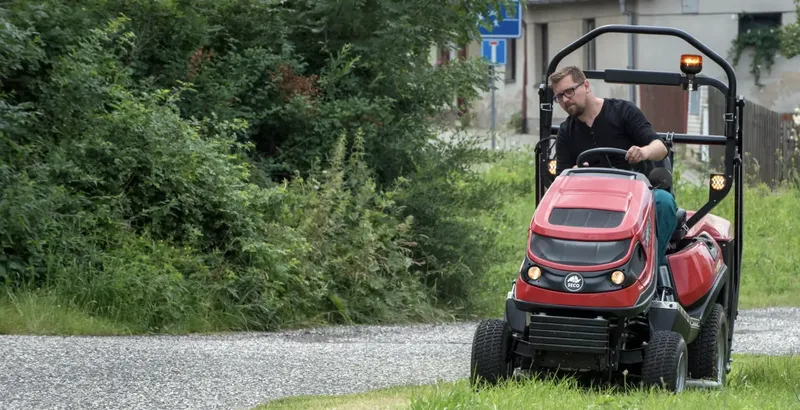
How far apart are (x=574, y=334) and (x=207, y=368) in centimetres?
268

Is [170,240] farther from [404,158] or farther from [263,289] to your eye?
[404,158]

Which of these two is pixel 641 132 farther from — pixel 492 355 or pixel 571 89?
pixel 492 355

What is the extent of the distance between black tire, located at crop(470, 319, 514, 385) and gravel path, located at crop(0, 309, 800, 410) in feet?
3.84

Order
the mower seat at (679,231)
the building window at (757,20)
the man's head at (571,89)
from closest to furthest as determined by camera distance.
Result: the man's head at (571,89) → the mower seat at (679,231) → the building window at (757,20)

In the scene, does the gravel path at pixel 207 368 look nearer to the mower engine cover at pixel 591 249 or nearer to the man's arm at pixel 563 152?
the man's arm at pixel 563 152

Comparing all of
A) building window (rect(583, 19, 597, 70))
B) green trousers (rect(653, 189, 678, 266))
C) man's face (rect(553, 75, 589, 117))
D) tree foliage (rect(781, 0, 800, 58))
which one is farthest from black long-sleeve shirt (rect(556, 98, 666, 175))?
building window (rect(583, 19, 597, 70))

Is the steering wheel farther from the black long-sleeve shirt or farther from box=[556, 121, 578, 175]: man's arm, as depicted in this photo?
box=[556, 121, 578, 175]: man's arm

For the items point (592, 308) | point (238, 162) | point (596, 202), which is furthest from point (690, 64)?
point (238, 162)

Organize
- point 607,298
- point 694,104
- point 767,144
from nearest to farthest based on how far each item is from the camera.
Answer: point 607,298 → point 767,144 → point 694,104

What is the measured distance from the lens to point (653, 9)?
3697 centimetres

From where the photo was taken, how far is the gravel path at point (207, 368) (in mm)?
8008

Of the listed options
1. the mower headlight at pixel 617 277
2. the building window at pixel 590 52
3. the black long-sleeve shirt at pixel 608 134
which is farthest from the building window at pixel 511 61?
the mower headlight at pixel 617 277

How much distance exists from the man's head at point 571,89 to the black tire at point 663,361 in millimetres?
1535

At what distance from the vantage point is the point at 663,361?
24.5ft
